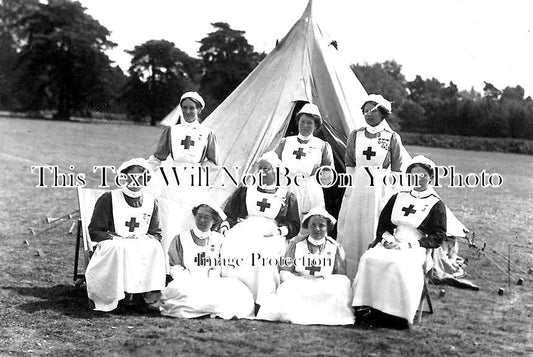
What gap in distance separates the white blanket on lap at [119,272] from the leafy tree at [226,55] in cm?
1645

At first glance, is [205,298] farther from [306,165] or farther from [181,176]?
[306,165]

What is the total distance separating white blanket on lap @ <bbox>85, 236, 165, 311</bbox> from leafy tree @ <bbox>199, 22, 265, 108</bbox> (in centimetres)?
1645

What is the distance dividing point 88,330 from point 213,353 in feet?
3.59

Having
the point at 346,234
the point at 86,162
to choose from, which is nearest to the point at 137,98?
the point at 86,162

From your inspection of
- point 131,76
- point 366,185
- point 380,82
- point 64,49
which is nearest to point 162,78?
point 131,76

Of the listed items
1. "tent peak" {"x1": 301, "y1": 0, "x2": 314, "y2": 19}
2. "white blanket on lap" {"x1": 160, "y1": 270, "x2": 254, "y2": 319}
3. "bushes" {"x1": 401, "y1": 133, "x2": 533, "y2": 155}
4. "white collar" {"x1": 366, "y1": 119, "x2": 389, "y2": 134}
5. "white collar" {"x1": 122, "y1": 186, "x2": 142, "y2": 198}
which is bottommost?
"white blanket on lap" {"x1": 160, "y1": 270, "x2": 254, "y2": 319}

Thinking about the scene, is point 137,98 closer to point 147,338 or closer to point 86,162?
point 86,162

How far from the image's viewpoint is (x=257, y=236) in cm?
553

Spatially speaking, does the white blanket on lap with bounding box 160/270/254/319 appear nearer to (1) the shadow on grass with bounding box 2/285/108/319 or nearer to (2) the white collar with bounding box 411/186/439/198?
(1) the shadow on grass with bounding box 2/285/108/319

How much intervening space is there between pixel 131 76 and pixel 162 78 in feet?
6.06

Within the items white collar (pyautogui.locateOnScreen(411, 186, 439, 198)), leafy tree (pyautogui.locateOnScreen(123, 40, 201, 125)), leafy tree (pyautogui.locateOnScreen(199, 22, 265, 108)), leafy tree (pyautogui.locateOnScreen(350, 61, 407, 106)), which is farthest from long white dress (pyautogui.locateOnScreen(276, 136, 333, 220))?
leafy tree (pyautogui.locateOnScreen(350, 61, 407, 106))

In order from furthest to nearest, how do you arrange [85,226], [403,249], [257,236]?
[85,226] < [257,236] < [403,249]

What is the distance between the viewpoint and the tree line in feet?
76.8

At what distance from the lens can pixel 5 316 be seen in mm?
4836
